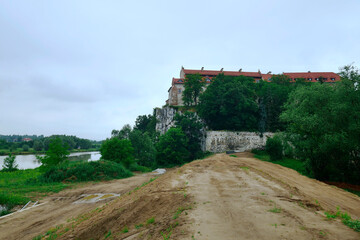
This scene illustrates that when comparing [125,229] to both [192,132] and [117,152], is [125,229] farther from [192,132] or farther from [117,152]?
[192,132]

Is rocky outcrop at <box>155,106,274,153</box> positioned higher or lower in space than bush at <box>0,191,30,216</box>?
higher

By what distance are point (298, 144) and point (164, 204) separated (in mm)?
18263

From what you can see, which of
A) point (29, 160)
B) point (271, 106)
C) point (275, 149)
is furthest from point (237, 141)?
point (29, 160)

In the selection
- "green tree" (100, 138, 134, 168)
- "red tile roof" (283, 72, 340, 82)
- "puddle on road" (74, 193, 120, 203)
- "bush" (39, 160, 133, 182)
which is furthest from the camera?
"red tile roof" (283, 72, 340, 82)

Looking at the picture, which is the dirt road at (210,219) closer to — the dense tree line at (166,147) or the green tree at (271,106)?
the dense tree line at (166,147)

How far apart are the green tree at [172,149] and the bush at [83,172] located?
13.6 meters

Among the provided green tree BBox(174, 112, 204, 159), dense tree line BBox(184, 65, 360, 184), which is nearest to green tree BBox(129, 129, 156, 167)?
green tree BBox(174, 112, 204, 159)

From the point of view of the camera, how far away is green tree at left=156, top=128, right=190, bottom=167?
41.0 meters

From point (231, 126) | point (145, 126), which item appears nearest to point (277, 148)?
point (231, 126)

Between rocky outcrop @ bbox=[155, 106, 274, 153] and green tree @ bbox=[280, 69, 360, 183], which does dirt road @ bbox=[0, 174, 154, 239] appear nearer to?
green tree @ bbox=[280, 69, 360, 183]

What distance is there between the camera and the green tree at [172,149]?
41000 millimetres

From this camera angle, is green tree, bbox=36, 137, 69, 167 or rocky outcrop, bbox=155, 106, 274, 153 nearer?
green tree, bbox=36, 137, 69, 167

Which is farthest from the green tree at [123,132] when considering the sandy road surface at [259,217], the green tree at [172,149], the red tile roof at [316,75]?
the red tile roof at [316,75]

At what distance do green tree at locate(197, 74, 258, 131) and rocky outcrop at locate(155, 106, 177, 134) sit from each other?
12.3 meters
